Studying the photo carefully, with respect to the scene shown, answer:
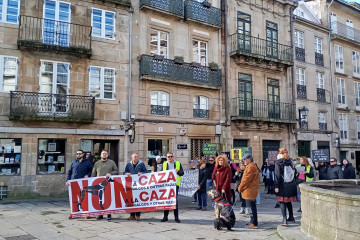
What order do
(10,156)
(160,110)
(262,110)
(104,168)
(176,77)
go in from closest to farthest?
(104,168) → (10,156) → (160,110) → (176,77) → (262,110)

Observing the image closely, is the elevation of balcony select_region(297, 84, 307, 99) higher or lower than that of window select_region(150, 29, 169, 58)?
lower

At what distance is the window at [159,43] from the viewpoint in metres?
16.9

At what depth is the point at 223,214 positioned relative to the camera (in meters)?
7.50

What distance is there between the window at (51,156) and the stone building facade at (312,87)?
15684 mm

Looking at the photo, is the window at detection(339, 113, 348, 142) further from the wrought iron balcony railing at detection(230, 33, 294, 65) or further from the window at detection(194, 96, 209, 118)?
the window at detection(194, 96, 209, 118)

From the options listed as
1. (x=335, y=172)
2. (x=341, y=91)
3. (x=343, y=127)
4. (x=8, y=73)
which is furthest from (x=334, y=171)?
(x=341, y=91)

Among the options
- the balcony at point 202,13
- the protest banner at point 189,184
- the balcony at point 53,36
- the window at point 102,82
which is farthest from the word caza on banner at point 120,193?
the balcony at point 202,13

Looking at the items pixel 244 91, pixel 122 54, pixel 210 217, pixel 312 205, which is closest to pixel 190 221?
pixel 210 217

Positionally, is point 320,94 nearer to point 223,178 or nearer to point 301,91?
point 301,91

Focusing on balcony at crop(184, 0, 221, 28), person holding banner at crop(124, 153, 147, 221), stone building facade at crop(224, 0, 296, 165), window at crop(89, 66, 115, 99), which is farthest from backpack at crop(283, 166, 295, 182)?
balcony at crop(184, 0, 221, 28)

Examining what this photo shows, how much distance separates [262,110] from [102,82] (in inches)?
418

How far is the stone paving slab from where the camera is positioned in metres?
6.95

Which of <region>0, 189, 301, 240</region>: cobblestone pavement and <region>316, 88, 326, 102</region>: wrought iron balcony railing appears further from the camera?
<region>316, 88, 326, 102</region>: wrought iron balcony railing

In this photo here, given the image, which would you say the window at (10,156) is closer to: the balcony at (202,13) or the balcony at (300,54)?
the balcony at (202,13)
